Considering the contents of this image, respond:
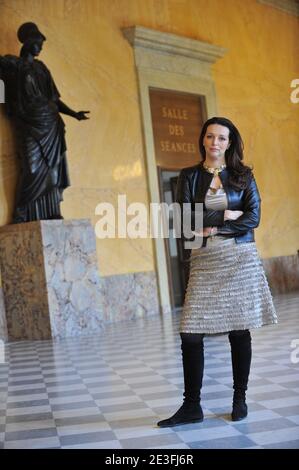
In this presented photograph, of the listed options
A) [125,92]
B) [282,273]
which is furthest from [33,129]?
[282,273]

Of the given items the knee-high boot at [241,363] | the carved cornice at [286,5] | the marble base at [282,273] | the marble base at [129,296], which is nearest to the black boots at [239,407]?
the knee-high boot at [241,363]

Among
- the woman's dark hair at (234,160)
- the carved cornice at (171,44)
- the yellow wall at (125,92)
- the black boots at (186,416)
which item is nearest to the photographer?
the black boots at (186,416)

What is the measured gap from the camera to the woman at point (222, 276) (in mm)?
3832

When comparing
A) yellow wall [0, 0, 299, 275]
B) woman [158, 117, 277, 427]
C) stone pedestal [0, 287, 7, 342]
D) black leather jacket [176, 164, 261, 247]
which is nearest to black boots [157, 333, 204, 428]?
woman [158, 117, 277, 427]

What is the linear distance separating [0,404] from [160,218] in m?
7.78

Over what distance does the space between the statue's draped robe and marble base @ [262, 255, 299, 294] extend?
6725 millimetres

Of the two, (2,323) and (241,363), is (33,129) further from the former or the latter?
(241,363)

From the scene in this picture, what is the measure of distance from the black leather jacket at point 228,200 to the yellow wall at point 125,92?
6388 millimetres

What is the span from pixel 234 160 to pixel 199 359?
3.79 feet

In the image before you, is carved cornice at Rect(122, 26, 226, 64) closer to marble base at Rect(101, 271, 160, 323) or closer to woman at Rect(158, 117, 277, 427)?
marble base at Rect(101, 271, 160, 323)

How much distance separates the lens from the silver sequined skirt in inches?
150

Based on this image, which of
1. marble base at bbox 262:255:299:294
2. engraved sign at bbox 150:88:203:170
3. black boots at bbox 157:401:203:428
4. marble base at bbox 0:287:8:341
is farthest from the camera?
marble base at bbox 262:255:299:294

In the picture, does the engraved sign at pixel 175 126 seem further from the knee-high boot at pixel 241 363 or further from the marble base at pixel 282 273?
the knee-high boot at pixel 241 363

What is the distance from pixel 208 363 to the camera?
6.07 meters
